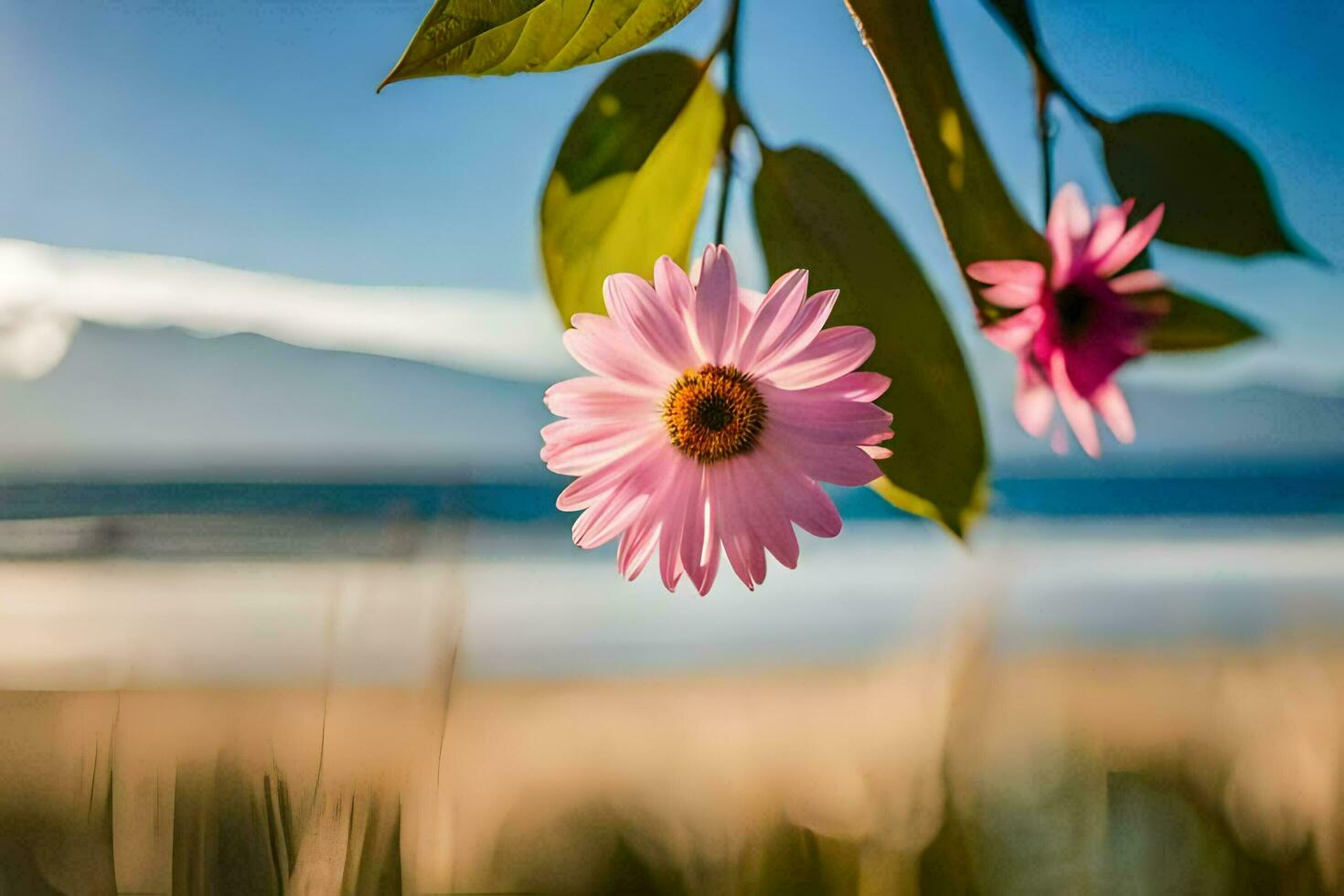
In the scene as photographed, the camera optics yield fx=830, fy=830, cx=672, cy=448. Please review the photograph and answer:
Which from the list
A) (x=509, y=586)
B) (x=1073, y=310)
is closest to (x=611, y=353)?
(x=509, y=586)

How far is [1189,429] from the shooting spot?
16.9 inches

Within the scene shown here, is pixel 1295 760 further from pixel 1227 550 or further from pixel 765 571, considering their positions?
pixel 765 571

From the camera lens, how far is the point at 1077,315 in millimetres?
424

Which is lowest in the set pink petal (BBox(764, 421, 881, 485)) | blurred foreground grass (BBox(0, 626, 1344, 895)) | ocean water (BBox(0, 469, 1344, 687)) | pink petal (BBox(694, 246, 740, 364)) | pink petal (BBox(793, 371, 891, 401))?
blurred foreground grass (BBox(0, 626, 1344, 895))

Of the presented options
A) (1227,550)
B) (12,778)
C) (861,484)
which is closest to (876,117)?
(861,484)

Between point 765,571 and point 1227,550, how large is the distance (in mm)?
248

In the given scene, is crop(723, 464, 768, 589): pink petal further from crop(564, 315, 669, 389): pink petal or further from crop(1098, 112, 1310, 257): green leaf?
crop(1098, 112, 1310, 257): green leaf

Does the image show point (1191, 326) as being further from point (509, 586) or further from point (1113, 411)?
point (509, 586)

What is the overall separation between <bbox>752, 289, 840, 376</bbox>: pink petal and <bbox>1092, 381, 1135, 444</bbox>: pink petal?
16 cm

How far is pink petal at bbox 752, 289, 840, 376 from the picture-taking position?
0.39 m

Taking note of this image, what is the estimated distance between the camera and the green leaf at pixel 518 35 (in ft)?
1.30

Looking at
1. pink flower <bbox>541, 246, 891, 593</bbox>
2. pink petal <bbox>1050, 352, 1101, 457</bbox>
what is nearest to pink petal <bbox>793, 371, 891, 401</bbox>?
pink flower <bbox>541, 246, 891, 593</bbox>

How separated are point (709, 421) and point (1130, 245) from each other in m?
0.24

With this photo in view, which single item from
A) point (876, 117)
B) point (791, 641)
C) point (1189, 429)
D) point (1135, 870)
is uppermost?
point (876, 117)
